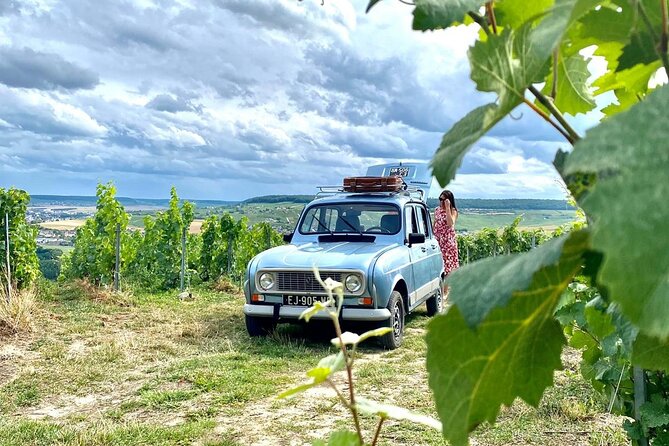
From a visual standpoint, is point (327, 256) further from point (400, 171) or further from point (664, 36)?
point (664, 36)

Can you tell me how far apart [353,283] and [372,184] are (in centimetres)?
204

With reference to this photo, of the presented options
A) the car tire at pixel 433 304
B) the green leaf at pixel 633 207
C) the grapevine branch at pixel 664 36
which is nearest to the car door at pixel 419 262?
the car tire at pixel 433 304

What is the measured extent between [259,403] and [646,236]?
498 cm

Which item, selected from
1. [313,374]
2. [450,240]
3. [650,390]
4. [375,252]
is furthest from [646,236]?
[450,240]

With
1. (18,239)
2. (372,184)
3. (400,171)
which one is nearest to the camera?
(372,184)

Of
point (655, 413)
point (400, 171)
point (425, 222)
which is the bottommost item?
point (655, 413)

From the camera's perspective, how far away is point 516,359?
1.38 ft

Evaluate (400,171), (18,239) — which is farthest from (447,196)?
(18,239)

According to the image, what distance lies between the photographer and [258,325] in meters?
7.17

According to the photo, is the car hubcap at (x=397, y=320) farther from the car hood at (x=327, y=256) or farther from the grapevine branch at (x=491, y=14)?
the grapevine branch at (x=491, y=14)

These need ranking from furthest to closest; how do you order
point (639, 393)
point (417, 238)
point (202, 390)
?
point (417, 238) → point (202, 390) → point (639, 393)

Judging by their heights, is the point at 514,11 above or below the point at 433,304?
above

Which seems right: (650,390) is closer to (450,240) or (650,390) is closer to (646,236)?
(646,236)

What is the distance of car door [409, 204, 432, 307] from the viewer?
768 cm
